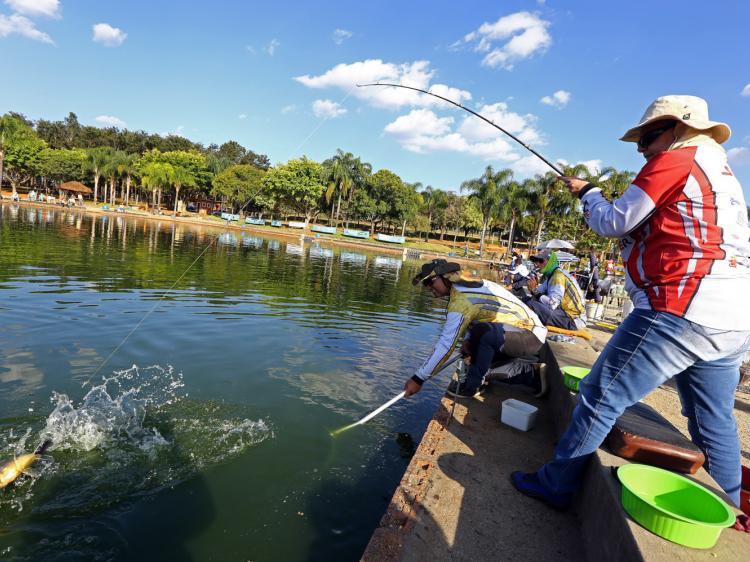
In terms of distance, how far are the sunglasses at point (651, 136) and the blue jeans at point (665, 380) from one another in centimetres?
111

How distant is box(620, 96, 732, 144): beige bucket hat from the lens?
95.0 inches

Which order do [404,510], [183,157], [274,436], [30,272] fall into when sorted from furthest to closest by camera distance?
1. [183,157]
2. [30,272]
3. [274,436]
4. [404,510]

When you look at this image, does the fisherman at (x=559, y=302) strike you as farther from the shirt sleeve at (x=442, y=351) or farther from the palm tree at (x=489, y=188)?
the palm tree at (x=489, y=188)

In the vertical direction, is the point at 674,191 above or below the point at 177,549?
above

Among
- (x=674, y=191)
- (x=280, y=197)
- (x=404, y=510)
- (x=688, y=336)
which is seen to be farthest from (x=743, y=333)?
(x=280, y=197)

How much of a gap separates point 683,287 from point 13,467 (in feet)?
16.3

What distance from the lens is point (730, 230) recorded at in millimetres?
2283

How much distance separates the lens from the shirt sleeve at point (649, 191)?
7.61ft

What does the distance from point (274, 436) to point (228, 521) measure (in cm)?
138

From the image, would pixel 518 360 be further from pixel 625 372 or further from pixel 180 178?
pixel 180 178

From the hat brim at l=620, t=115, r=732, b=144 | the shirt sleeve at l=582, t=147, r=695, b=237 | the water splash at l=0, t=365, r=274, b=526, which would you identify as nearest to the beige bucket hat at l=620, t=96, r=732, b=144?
the hat brim at l=620, t=115, r=732, b=144

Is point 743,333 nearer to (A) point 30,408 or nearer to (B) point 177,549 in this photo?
(B) point 177,549

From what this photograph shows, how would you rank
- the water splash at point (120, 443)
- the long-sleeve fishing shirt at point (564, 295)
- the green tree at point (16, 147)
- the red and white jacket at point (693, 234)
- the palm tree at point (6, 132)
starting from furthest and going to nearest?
the green tree at point (16, 147) < the palm tree at point (6, 132) < the long-sleeve fishing shirt at point (564, 295) < the water splash at point (120, 443) < the red and white jacket at point (693, 234)

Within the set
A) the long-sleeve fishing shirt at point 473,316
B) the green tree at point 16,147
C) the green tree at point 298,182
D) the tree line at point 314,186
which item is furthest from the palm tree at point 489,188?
the green tree at point 16,147
